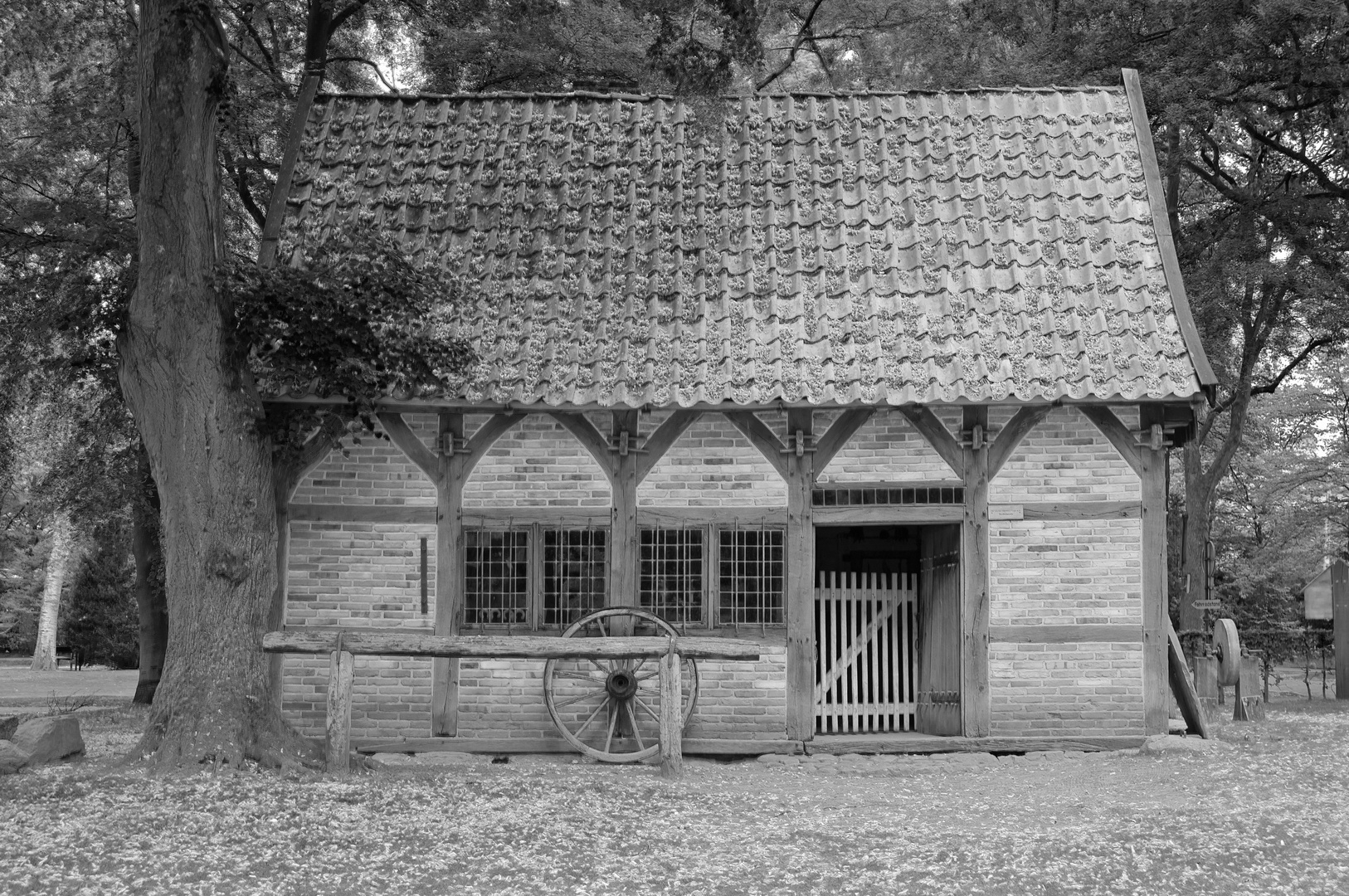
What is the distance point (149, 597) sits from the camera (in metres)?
17.1

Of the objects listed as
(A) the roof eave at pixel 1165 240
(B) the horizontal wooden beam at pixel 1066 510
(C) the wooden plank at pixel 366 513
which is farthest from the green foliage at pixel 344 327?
(A) the roof eave at pixel 1165 240

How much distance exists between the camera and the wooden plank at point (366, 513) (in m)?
11.4

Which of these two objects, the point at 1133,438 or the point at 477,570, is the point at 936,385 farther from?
the point at 477,570

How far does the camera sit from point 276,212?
484 inches

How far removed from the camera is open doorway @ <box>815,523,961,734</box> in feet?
38.4

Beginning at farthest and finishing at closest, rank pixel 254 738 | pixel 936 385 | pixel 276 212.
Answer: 1. pixel 276 212
2. pixel 936 385
3. pixel 254 738

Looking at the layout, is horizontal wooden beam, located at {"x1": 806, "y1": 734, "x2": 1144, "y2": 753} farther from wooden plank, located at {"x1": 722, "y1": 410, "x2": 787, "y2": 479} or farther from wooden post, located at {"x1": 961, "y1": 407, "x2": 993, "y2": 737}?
wooden plank, located at {"x1": 722, "y1": 410, "x2": 787, "y2": 479}

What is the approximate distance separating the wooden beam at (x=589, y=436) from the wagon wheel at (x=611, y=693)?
1311 mm

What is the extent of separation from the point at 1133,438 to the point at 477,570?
19.4 ft

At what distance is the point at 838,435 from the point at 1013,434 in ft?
5.06

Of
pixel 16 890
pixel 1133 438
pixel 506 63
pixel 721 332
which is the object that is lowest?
pixel 16 890

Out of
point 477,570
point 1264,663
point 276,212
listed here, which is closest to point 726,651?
point 477,570

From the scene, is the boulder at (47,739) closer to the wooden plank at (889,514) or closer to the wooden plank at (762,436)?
the wooden plank at (762,436)

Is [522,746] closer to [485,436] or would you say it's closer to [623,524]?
[623,524]
